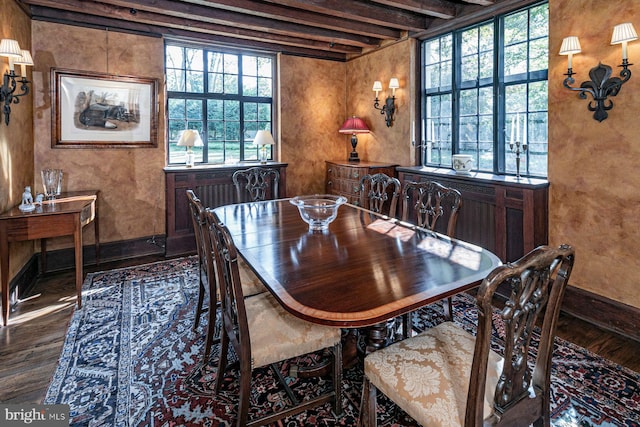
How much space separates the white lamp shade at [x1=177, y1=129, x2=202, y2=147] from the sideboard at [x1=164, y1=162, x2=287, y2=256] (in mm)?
276

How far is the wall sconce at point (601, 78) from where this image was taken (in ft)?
8.18

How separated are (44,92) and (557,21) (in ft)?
15.8

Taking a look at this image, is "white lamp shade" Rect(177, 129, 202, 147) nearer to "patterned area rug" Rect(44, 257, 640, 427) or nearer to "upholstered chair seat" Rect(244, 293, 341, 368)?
"patterned area rug" Rect(44, 257, 640, 427)

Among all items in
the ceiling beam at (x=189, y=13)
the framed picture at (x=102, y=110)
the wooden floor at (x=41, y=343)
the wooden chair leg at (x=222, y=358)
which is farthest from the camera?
the framed picture at (x=102, y=110)

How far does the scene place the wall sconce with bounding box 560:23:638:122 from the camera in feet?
8.18

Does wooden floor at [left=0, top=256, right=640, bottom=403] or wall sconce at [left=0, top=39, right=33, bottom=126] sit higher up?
wall sconce at [left=0, top=39, right=33, bottom=126]

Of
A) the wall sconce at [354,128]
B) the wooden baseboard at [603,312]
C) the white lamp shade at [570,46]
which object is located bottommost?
the wooden baseboard at [603,312]

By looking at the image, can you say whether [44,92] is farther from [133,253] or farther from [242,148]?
[242,148]

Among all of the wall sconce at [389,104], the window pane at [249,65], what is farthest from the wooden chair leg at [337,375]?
the window pane at [249,65]

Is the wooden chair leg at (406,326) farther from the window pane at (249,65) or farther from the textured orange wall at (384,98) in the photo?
the window pane at (249,65)

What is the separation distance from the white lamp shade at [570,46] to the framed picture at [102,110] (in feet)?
13.4

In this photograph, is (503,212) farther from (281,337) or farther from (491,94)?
(281,337)

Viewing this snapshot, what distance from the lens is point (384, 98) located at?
512 cm

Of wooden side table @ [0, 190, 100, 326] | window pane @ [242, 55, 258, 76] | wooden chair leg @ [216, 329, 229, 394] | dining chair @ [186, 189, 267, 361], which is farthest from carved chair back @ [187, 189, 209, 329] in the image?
window pane @ [242, 55, 258, 76]
